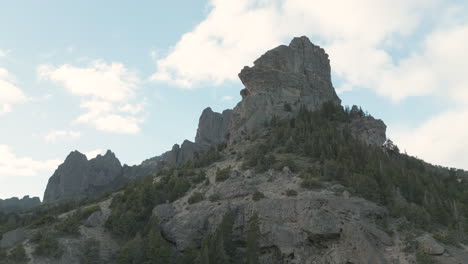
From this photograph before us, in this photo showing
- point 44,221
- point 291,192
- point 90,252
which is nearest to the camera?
point 90,252

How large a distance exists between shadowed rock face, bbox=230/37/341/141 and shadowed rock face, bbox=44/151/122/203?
92823mm

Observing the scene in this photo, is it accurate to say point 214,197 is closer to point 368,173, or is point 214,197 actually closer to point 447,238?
point 368,173

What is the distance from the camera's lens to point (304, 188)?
197 ft

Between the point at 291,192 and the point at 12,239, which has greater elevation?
the point at 291,192

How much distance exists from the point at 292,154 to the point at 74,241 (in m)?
40.0

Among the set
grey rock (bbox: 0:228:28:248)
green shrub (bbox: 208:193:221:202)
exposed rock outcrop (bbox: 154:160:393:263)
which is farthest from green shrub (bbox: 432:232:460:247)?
grey rock (bbox: 0:228:28:248)

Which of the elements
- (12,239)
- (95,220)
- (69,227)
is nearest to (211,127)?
(95,220)

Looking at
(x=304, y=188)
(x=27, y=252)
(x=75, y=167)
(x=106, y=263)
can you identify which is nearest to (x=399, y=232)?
(x=304, y=188)

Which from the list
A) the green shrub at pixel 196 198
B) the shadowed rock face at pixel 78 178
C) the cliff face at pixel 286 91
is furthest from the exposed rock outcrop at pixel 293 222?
the shadowed rock face at pixel 78 178

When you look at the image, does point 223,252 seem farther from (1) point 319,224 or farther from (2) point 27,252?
(2) point 27,252

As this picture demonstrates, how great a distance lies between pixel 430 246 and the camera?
45.2m

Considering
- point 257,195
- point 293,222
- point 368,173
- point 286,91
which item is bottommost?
point 293,222

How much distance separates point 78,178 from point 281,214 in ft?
485

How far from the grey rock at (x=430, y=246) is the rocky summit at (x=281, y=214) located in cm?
13
